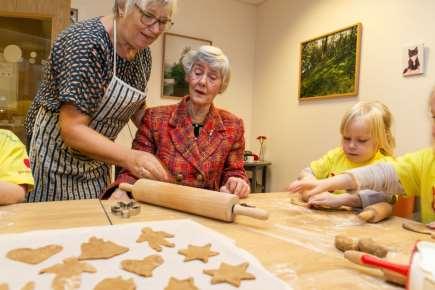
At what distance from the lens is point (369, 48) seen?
2.18 meters

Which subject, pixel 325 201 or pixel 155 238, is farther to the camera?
pixel 325 201

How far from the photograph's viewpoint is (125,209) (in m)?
0.87

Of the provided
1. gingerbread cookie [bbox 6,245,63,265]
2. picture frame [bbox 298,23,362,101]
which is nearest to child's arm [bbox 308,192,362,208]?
gingerbread cookie [bbox 6,245,63,265]

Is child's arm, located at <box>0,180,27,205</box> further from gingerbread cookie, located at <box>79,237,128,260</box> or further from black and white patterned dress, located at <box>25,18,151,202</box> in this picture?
gingerbread cookie, located at <box>79,237,128,260</box>

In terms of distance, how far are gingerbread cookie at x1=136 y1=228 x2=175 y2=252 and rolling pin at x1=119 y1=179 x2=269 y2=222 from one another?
0.55ft

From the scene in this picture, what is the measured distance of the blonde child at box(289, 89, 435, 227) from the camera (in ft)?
3.48

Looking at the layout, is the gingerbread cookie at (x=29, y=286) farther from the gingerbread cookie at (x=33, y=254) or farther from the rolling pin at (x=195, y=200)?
the rolling pin at (x=195, y=200)

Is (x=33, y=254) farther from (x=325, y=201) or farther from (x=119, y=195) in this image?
(x=325, y=201)

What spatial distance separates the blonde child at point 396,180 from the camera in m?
1.06

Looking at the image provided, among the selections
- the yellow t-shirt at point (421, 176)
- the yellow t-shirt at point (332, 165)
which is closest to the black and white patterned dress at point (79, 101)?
the yellow t-shirt at point (332, 165)

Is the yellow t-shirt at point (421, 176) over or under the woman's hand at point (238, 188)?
over

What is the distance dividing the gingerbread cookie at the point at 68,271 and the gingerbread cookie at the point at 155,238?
130mm

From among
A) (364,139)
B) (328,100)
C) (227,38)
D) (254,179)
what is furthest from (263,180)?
(364,139)

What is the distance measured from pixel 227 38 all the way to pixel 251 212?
2.80 metres
